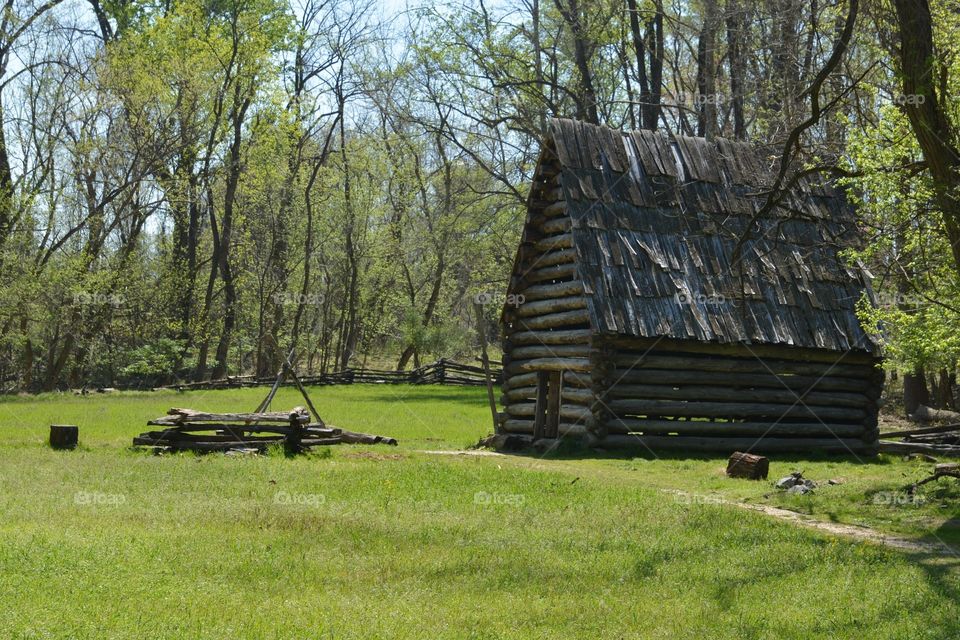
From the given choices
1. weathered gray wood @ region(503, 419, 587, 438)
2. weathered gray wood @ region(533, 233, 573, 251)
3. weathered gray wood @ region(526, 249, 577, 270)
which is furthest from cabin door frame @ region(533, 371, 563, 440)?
weathered gray wood @ region(533, 233, 573, 251)

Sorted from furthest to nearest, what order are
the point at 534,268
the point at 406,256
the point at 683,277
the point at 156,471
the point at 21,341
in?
the point at 406,256 → the point at 21,341 → the point at 534,268 → the point at 683,277 → the point at 156,471

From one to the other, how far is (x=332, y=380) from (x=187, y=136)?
13.3 metres

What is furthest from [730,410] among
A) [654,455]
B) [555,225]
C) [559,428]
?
[555,225]

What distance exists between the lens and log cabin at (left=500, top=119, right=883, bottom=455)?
20344 millimetres

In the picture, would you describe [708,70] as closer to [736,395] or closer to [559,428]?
[736,395]

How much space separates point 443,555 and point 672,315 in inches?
439

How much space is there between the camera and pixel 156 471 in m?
16.2

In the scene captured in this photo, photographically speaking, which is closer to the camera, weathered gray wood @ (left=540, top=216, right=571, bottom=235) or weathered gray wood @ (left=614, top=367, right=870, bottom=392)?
weathered gray wood @ (left=614, top=367, right=870, bottom=392)

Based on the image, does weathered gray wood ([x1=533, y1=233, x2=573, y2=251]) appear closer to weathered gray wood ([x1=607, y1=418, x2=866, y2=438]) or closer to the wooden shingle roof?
the wooden shingle roof

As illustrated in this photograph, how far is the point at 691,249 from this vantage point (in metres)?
21.8

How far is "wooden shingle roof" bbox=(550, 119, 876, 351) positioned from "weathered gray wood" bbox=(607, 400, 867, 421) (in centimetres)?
151

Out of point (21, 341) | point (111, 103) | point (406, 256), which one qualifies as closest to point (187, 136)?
point (111, 103)

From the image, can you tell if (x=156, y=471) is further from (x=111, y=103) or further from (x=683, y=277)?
(x=111, y=103)

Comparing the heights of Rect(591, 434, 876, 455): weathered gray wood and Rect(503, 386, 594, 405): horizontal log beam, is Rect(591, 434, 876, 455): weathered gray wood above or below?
below
